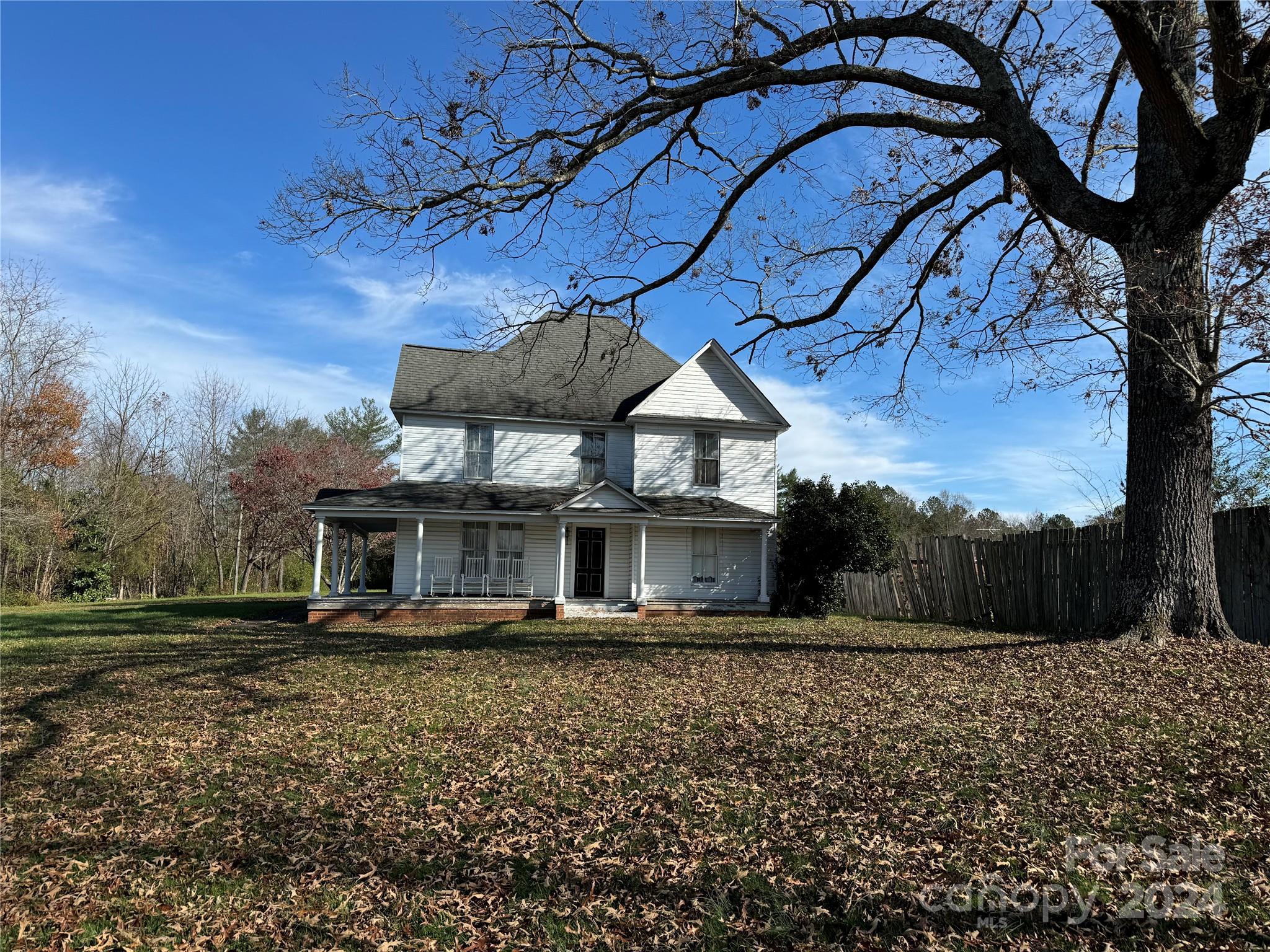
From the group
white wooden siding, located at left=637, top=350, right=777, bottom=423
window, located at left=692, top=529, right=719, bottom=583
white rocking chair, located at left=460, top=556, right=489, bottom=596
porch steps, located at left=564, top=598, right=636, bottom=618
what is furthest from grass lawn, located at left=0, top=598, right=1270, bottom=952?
white wooden siding, located at left=637, top=350, right=777, bottom=423

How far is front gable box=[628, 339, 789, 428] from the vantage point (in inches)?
836

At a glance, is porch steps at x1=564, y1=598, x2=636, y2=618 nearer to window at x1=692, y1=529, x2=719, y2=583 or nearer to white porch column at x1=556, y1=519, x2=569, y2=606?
white porch column at x1=556, y1=519, x2=569, y2=606

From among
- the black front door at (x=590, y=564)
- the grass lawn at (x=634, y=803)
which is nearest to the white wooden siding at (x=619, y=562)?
the black front door at (x=590, y=564)

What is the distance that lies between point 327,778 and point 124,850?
135 centimetres

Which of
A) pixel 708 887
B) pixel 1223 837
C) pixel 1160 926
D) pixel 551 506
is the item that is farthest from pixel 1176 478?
pixel 551 506

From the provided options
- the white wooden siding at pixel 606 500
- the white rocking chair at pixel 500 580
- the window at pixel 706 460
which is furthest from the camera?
the window at pixel 706 460

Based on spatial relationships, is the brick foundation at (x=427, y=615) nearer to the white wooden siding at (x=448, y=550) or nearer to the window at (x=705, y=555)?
the white wooden siding at (x=448, y=550)

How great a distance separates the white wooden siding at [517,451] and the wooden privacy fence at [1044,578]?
821 cm

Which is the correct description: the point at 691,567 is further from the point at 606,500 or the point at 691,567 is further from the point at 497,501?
the point at 497,501

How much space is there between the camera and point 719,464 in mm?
21688

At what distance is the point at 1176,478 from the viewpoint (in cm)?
846

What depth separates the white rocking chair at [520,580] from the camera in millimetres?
19984

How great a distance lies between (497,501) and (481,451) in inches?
84.8

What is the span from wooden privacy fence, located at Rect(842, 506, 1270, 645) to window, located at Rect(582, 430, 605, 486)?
8.54 m
